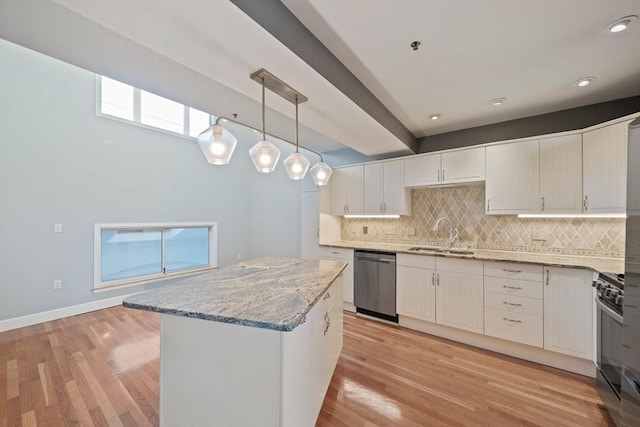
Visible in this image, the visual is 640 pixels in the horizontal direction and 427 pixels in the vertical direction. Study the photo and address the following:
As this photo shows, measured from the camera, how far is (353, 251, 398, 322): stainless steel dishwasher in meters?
3.31

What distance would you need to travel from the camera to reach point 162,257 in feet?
15.3

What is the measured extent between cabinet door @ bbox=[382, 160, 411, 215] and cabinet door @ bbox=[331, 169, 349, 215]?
66 cm

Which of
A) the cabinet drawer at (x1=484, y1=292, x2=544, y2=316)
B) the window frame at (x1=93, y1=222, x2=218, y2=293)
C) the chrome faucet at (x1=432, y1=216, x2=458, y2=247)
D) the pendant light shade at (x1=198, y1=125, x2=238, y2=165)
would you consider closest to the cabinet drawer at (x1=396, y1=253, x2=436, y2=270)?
the chrome faucet at (x1=432, y1=216, x2=458, y2=247)

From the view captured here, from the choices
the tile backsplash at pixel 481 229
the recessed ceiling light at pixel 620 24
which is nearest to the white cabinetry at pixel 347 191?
the tile backsplash at pixel 481 229

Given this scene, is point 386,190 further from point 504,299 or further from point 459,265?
point 504,299

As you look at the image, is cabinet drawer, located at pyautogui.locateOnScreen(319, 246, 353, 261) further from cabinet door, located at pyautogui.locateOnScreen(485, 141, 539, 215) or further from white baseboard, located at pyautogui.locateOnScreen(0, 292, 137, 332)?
white baseboard, located at pyautogui.locateOnScreen(0, 292, 137, 332)

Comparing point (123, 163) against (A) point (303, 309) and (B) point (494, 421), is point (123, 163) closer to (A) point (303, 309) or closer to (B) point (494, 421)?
(A) point (303, 309)

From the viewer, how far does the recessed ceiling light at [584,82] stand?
2164 mm

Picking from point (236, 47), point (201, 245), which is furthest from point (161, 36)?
point (201, 245)

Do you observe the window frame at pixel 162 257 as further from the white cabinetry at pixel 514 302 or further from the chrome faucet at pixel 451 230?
the white cabinetry at pixel 514 302

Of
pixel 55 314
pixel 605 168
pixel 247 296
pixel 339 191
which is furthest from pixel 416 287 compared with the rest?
pixel 55 314

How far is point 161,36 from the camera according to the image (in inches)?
54.9

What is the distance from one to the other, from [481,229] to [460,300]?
39.9 inches

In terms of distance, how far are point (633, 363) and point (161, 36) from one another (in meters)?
3.19
